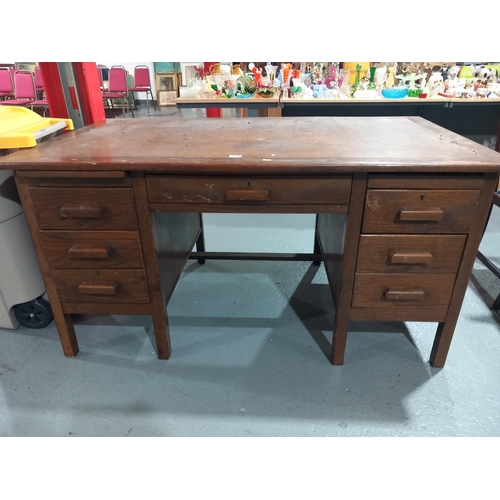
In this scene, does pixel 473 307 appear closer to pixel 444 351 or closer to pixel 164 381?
pixel 444 351

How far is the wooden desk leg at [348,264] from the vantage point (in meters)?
1.17

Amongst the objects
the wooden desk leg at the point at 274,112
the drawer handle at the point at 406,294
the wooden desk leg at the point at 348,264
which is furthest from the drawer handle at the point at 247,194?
the wooden desk leg at the point at 274,112

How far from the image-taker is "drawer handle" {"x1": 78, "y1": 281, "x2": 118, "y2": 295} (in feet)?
4.48

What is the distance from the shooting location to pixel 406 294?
4.28ft

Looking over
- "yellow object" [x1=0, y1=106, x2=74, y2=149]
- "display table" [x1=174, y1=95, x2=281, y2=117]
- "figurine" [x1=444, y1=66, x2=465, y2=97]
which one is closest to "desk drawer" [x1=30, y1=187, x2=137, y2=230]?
"yellow object" [x1=0, y1=106, x2=74, y2=149]

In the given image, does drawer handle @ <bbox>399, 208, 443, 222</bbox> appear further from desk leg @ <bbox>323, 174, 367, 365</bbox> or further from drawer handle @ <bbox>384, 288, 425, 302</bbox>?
drawer handle @ <bbox>384, 288, 425, 302</bbox>

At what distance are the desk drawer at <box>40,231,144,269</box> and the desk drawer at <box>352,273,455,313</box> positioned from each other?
0.81 meters

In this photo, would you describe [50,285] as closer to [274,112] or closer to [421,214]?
[421,214]

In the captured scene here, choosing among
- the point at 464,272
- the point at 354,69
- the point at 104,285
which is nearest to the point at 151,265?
the point at 104,285

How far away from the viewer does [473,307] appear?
1.82 m

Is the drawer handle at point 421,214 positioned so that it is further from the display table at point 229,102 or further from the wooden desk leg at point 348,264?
the display table at point 229,102

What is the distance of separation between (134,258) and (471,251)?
3.82 ft

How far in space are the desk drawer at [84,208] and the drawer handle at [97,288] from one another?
0.75ft

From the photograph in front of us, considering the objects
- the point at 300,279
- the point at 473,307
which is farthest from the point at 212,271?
the point at 473,307
